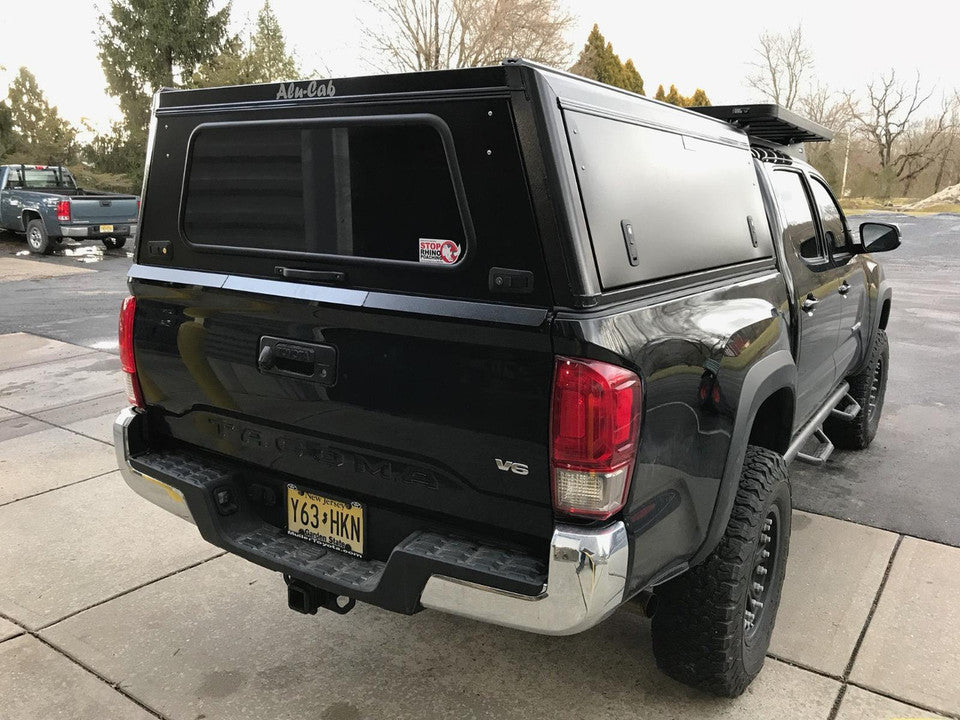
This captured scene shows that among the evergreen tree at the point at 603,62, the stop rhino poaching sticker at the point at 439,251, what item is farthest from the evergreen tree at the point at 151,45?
the stop rhino poaching sticker at the point at 439,251

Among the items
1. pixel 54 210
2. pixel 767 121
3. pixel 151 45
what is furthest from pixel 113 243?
pixel 151 45

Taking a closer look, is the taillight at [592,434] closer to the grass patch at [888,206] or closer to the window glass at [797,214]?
the window glass at [797,214]

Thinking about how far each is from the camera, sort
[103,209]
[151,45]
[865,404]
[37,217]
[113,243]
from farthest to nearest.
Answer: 1. [151,45]
2. [113,243]
3. [37,217]
4. [103,209]
5. [865,404]

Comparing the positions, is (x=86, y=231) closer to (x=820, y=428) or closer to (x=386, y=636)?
(x=386, y=636)

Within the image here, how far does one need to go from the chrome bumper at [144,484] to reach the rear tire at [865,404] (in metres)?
3.96

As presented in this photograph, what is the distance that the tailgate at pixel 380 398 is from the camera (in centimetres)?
212

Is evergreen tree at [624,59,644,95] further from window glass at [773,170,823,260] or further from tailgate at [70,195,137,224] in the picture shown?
window glass at [773,170,823,260]

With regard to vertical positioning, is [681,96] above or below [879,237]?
above

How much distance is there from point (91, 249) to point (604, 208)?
63.0 feet

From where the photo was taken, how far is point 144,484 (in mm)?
2881

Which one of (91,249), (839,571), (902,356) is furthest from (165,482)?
(91,249)

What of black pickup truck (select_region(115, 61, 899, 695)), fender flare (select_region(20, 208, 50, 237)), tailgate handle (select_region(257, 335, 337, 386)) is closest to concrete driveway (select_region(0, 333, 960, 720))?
black pickup truck (select_region(115, 61, 899, 695))

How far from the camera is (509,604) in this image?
2109mm

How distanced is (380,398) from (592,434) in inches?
25.6
